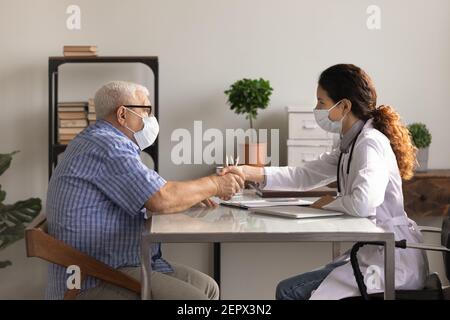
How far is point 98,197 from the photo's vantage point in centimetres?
274

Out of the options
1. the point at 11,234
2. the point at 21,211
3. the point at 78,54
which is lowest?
the point at 11,234

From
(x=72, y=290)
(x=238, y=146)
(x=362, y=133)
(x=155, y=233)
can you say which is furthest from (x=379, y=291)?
(x=238, y=146)

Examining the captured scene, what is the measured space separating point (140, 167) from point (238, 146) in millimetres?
1567

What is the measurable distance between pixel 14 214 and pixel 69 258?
171cm

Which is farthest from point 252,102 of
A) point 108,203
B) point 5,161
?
point 108,203

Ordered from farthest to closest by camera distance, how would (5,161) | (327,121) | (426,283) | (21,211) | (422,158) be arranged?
1. (422,158)
2. (21,211)
3. (5,161)
4. (327,121)
5. (426,283)

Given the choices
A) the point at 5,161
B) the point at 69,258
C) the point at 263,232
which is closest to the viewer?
the point at 263,232

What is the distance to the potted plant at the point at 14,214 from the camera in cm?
409

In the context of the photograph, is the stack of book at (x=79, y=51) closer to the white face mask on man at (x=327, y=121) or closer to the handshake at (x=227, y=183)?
the handshake at (x=227, y=183)

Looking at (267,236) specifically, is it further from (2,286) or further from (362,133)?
(2,286)

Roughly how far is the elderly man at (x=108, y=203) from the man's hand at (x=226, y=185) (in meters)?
0.13

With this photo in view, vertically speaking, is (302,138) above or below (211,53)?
below

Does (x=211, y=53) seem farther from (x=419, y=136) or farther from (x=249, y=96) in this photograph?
(x=419, y=136)

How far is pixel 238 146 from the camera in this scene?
4227mm
